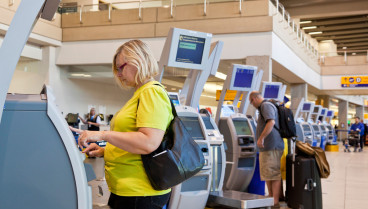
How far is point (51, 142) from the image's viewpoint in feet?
5.18

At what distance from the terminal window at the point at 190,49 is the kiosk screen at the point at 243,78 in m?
1.74

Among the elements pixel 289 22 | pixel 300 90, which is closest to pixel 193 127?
pixel 289 22

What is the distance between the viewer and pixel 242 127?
6137 mm

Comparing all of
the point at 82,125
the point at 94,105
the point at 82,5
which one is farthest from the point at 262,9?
the point at 94,105

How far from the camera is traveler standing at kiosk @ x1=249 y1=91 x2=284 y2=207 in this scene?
17.5 ft

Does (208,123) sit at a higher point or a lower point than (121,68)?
lower

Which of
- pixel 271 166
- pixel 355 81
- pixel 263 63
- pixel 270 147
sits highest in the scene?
pixel 355 81

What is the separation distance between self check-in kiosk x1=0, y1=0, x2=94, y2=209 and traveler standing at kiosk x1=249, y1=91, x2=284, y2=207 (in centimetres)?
397

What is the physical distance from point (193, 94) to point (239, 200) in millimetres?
1316

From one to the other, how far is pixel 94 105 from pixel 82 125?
2.52 metres

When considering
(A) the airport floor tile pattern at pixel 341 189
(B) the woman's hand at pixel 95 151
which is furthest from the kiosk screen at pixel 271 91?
(B) the woman's hand at pixel 95 151

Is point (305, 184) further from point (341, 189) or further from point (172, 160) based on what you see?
point (172, 160)

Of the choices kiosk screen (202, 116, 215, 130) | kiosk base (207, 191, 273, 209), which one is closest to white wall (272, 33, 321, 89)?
kiosk screen (202, 116, 215, 130)

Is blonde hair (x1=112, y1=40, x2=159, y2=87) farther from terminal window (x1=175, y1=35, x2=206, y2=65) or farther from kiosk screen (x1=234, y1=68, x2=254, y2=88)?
kiosk screen (x1=234, y1=68, x2=254, y2=88)
